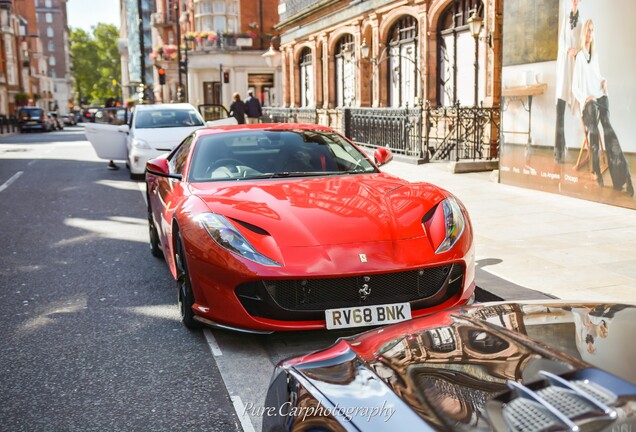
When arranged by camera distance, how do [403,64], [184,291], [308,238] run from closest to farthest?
[308,238]
[184,291]
[403,64]

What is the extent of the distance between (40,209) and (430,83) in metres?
12.2

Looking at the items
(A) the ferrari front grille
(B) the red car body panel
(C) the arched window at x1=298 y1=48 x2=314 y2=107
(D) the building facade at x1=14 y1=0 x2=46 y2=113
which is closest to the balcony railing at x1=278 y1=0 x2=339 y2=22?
(C) the arched window at x1=298 y1=48 x2=314 y2=107

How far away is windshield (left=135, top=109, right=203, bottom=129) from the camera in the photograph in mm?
16828

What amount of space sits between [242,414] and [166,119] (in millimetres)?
14086

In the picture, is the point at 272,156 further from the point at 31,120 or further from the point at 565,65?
the point at 31,120

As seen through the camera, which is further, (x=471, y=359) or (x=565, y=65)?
(x=565, y=65)

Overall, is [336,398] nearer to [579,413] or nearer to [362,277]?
[579,413]

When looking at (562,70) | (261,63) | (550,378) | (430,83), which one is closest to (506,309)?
(550,378)

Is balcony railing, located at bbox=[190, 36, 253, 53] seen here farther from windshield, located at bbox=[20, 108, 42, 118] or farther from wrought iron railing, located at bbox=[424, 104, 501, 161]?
wrought iron railing, located at bbox=[424, 104, 501, 161]

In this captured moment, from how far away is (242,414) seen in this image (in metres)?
3.73

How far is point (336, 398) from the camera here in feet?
6.86

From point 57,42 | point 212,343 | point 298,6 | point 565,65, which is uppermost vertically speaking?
point 57,42

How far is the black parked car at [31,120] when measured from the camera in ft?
184

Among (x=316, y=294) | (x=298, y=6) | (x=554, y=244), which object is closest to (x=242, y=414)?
(x=316, y=294)
